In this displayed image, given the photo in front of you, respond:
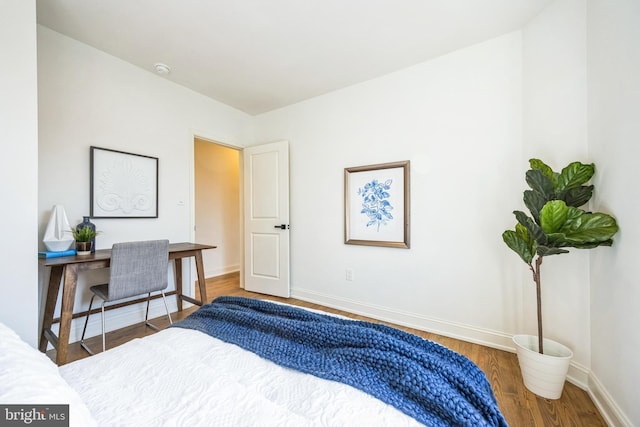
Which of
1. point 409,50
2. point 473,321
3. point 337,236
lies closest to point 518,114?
point 409,50

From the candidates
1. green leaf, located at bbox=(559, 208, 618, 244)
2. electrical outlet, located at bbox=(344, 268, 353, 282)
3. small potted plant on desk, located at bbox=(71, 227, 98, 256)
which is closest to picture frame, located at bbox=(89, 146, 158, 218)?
small potted plant on desk, located at bbox=(71, 227, 98, 256)

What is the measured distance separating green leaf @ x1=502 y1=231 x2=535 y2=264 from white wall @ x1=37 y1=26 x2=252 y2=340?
3.06m

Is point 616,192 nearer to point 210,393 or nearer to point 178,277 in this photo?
point 210,393

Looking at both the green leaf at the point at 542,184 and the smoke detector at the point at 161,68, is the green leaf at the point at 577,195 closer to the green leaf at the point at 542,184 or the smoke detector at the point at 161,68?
the green leaf at the point at 542,184

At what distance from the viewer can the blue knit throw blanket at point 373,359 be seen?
745 millimetres

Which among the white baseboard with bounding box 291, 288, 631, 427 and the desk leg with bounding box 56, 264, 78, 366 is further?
the desk leg with bounding box 56, 264, 78, 366

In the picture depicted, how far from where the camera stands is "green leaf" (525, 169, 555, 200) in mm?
1585

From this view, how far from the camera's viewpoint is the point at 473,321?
87.7 inches

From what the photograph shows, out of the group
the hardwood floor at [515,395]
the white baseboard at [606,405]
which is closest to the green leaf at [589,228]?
the white baseboard at [606,405]

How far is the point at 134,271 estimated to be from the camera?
2047mm

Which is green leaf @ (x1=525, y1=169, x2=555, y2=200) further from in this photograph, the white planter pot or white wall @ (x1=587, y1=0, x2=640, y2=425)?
the white planter pot

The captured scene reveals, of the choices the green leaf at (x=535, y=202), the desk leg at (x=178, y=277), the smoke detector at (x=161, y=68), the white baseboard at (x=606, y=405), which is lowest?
the white baseboard at (x=606, y=405)

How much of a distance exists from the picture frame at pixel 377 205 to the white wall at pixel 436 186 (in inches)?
3.1

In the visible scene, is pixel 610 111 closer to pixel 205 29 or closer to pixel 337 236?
pixel 337 236
